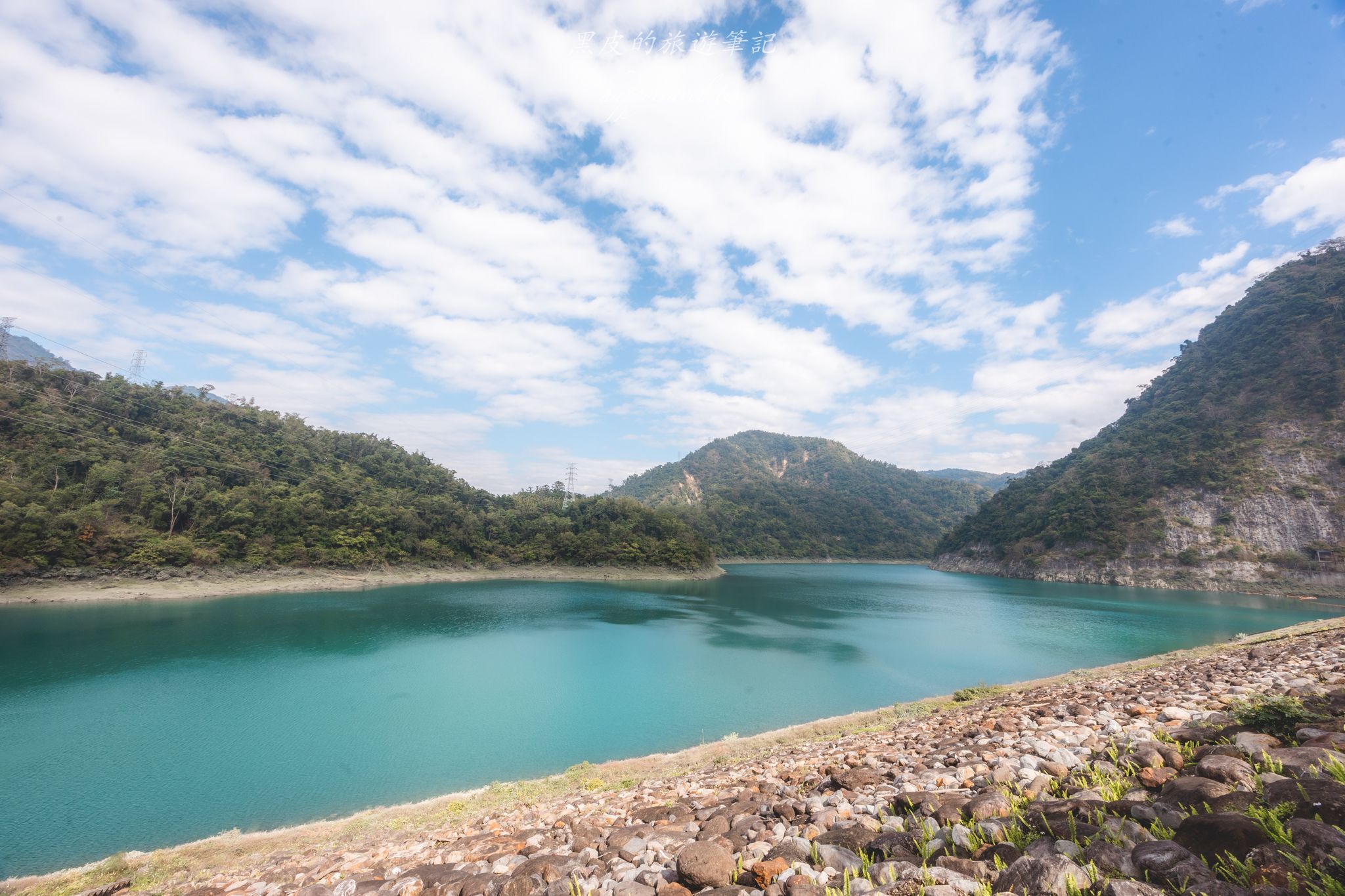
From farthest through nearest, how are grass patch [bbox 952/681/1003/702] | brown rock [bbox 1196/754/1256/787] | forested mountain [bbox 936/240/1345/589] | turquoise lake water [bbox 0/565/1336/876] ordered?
1. forested mountain [bbox 936/240/1345/589]
2. grass patch [bbox 952/681/1003/702]
3. turquoise lake water [bbox 0/565/1336/876]
4. brown rock [bbox 1196/754/1256/787]

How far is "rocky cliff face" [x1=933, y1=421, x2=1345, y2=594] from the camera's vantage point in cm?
4134

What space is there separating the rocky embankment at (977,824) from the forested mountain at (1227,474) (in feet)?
190

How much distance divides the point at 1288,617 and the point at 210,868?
2008 inches

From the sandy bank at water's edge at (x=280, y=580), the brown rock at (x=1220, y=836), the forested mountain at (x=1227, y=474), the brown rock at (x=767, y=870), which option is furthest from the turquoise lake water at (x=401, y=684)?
the brown rock at (x=1220, y=836)

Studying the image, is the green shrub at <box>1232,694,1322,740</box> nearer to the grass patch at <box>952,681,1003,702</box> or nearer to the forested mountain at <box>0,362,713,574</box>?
the grass patch at <box>952,681,1003,702</box>

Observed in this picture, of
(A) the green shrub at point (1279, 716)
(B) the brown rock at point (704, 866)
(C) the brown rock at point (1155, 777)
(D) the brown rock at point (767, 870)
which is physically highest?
(A) the green shrub at point (1279, 716)

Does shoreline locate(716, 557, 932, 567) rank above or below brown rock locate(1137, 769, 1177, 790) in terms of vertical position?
below

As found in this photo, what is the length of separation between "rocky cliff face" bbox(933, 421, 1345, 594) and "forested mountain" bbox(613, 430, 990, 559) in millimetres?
47722

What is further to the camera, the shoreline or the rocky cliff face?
the shoreline

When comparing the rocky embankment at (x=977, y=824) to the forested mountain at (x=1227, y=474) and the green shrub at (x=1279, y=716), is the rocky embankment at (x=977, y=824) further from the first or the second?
the forested mountain at (x=1227, y=474)

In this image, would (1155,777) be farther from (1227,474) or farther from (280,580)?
(1227,474)

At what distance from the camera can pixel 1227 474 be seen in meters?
48.0

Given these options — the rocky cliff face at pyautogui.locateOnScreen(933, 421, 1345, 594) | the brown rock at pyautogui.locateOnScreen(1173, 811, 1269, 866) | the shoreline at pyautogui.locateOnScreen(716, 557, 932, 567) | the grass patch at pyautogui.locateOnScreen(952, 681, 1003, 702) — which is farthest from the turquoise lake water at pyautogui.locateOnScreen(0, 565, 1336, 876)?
the shoreline at pyautogui.locateOnScreen(716, 557, 932, 567)

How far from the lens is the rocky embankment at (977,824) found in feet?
7.15
